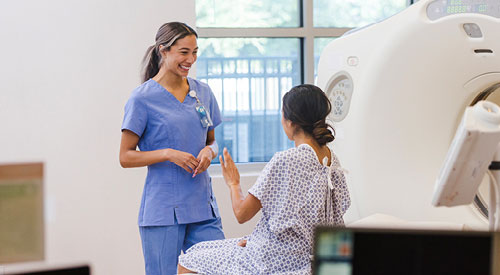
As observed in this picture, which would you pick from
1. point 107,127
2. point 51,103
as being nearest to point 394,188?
point 107,127

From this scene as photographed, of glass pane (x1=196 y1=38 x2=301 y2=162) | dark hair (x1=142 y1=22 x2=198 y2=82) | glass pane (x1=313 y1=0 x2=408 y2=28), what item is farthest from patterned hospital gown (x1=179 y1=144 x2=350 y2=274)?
glass pane (x1=313 y1=0 x2=408 y2=28)

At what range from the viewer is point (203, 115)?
2.22 m

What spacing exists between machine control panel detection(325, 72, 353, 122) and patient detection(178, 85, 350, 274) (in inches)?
23.8

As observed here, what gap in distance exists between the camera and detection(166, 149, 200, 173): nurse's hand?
2053 mm

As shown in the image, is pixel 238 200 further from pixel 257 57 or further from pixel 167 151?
pixel 257 57

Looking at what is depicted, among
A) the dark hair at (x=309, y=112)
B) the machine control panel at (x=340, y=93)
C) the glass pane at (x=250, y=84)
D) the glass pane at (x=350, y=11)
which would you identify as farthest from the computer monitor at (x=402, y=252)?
the glass pane at (x=350, y=11)

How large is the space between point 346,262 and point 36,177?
372mm

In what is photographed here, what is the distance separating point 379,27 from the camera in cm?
231

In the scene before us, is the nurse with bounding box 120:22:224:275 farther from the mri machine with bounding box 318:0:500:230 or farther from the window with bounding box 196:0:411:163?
the window with bounding box 196:0:411:163

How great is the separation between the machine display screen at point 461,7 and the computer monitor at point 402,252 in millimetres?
1735

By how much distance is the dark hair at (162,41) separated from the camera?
2141mm

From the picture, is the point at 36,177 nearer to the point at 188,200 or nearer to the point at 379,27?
the point at 188,200

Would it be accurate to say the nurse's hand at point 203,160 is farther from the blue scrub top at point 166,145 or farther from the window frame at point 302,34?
the window frame at point 302,34

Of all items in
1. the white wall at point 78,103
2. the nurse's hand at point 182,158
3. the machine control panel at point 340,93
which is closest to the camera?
the nurse's hand at point 182,158
